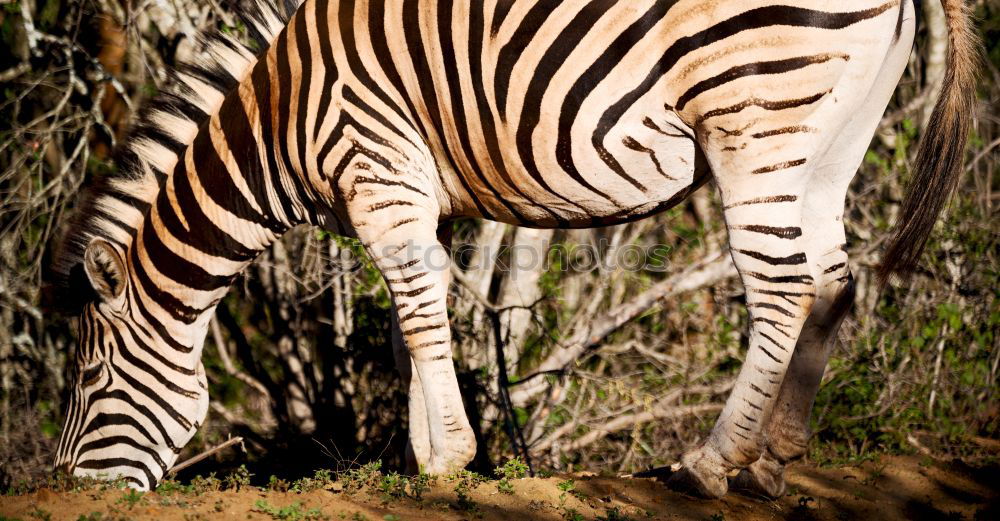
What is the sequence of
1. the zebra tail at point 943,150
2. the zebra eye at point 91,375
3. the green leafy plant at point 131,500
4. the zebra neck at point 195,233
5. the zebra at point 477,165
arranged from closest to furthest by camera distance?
the green leafy plant at point 131,500, the zebra at point 477,165, the zebra tail at point 943,150, the zebra neck at point 195,233, the zebra eye at point 91,375

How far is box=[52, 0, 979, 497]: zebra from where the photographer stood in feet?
12.3

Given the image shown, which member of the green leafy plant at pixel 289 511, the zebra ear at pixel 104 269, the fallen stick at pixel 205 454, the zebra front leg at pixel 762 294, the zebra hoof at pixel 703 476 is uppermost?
the zebra front leg at pixel 762 294

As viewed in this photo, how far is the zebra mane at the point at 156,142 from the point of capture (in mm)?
4867

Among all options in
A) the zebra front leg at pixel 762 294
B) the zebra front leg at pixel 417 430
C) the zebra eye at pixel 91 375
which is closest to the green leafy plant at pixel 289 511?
the zebra front leg at pixel 417 430

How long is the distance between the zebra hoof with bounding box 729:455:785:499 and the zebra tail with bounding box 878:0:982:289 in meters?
1.16

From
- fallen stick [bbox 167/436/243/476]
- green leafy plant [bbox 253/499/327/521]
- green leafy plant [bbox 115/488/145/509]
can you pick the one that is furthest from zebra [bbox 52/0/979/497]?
green leafy plant [bbox 115/488/145/509]

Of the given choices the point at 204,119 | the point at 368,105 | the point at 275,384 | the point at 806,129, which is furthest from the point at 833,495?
the point at 275,384

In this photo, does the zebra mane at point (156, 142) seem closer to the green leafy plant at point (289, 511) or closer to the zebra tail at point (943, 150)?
the green leafy plant at point (289, 511)

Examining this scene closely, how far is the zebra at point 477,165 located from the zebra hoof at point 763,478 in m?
0.01

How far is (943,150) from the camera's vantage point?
432 cm

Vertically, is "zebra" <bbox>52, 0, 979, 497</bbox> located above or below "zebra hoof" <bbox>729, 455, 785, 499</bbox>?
above

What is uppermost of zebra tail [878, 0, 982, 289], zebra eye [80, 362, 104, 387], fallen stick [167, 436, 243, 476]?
zebra tail [878, 0, 982, 289]

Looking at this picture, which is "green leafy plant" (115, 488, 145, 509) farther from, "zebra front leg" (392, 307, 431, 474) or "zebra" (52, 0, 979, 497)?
"zebra front leg" (392, 307, 431, 474)

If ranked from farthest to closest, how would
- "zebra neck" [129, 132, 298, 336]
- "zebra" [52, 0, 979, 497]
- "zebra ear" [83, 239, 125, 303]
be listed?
"zebra neck" [129, 132, 298, 336] < "zebra ear" [83, 239, 125, 303] < "zebra" [52, 0, 979, 497]
